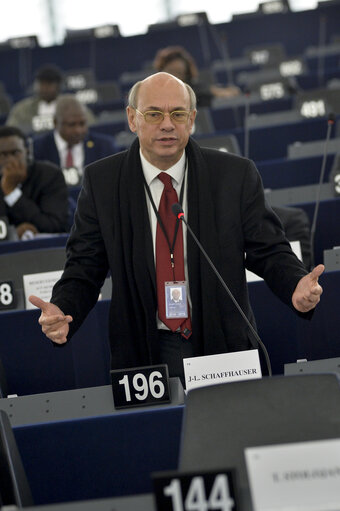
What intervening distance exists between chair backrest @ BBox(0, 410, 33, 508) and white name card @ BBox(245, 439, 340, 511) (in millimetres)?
572

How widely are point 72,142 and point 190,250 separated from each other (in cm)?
417

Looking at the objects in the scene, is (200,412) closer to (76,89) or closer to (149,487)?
(149,487)

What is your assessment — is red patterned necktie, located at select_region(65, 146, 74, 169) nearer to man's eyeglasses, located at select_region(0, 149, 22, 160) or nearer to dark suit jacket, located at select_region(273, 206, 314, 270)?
man's eyeglasses, located at select_region(0, 149, 22, 160)

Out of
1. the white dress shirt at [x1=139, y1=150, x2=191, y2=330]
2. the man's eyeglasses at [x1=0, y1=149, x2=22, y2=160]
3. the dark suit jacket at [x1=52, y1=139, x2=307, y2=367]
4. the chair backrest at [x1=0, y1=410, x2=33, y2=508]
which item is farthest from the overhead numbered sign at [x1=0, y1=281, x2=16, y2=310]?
the man's eyeglasses at [x1=0, y1=149, x2=22, y2=160]

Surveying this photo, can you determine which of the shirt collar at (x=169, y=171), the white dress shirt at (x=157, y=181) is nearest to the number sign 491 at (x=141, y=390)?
the white dress shirt at (x=157, y=181)

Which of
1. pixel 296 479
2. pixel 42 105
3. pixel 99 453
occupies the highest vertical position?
pixel 42 105

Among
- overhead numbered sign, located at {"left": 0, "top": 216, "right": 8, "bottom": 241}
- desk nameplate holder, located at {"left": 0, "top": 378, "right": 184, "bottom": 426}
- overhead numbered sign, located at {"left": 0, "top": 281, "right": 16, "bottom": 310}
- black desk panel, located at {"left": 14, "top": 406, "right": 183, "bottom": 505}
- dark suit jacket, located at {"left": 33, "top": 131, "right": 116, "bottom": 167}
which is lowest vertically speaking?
black desk panel, located at {"left": 14, "top": 406, "right": 183, "bottom": 505}

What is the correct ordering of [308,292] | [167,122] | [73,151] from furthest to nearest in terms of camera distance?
[73,151] < [167,122] < [308,292]

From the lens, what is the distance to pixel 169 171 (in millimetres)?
3047

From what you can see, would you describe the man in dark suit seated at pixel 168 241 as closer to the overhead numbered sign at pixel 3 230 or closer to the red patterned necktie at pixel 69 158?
the overhead numbered sign at pixel 3 230

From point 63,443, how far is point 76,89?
9.59 metres

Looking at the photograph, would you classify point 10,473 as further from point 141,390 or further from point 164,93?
point 164,93

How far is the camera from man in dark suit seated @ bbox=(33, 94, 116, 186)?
272 inches

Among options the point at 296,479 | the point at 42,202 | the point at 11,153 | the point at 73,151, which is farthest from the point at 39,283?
the point at 73,151
